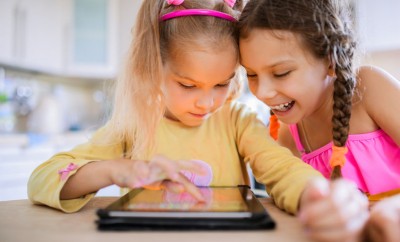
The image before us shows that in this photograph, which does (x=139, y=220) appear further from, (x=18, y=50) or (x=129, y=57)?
(x=18, y=50)

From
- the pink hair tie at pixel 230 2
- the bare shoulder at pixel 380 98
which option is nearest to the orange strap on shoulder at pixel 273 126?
the bare shoulder at pixel 380 98

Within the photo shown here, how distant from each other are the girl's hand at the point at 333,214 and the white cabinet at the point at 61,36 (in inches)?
103

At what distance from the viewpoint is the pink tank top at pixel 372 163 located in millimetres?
999

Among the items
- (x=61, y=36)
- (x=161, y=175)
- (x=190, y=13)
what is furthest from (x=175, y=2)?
(x=61, y=36)

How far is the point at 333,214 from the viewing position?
0.41 meters

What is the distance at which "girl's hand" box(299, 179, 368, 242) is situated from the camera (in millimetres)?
405

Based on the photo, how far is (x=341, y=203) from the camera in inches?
16.2

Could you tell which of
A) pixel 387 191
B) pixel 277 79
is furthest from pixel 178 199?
pixel 387 191

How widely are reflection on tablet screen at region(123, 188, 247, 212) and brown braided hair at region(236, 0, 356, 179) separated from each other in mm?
347

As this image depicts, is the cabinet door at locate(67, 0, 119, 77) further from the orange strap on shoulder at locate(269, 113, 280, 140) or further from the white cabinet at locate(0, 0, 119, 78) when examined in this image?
the orange strap on shoulder at locate(269, 113, 280, 140)

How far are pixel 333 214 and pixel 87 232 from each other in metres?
0.30

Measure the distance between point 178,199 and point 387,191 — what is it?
0.64 m

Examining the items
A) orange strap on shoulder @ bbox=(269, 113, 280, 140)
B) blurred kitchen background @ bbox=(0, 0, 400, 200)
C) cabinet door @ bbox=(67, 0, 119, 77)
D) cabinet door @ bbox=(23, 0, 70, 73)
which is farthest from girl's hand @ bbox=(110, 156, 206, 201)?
cabinet door @ bbox=(67, 0, 119, 77)

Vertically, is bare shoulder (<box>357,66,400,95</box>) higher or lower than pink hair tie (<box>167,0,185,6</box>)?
lower
